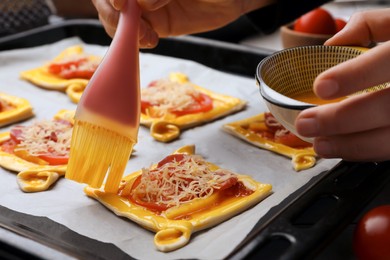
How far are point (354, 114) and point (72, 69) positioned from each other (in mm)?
1242

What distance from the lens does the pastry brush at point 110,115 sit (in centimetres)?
112

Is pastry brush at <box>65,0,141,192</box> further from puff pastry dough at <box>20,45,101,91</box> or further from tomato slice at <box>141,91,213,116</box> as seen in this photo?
puff pastry dough at <box>20,45,101,91</box>

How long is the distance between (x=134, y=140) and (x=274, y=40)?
1906mm

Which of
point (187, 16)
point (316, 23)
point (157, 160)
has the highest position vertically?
point (187, 16)

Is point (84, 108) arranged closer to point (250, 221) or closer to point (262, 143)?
point (250, 221)

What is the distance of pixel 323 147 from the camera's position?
98 centimetres

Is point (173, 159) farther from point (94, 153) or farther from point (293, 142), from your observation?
point (293, 142)

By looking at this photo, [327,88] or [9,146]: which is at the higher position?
[327,88]

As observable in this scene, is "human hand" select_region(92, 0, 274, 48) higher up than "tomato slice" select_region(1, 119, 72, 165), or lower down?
higher up

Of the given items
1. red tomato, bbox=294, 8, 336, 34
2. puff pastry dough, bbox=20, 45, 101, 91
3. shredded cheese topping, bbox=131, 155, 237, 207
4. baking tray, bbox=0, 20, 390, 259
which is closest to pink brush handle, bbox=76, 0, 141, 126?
shredded cheese topping, bbox=131, 155, 237, 207

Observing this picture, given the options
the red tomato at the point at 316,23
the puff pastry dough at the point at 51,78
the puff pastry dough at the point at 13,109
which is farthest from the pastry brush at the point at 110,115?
the red tomato at the point at 316,23

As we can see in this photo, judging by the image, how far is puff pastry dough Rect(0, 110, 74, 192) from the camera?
4.29 feet

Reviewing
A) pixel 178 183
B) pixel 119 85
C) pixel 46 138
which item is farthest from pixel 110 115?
pixel 46 138

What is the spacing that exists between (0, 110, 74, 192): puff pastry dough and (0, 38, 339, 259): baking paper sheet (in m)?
0.02
